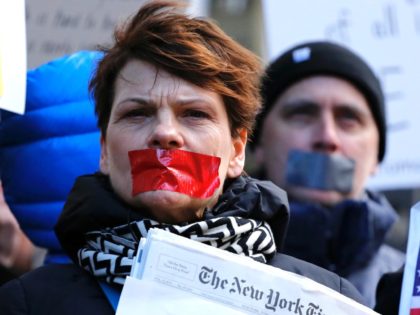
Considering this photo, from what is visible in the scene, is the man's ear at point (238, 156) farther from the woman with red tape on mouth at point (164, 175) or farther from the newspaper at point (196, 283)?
the newspaper at point (196, 283)

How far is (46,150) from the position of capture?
2.59 m

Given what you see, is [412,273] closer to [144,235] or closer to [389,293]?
[389,293]

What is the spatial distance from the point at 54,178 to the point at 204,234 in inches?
29.4

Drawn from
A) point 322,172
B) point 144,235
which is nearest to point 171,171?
point 144,235

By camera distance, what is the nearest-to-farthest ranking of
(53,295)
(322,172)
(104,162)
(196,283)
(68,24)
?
(196,283) < (53,295) < (104,162) < (322,172) < (68,24)

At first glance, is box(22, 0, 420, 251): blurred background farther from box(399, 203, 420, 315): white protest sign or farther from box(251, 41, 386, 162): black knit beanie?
box(399, 203, 420, 315): white protest sign

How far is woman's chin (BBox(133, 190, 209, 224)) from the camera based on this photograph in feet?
6.68

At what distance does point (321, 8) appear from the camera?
13.2ft

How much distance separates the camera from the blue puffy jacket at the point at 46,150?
2592mm

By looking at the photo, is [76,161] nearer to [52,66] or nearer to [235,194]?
[52,66]

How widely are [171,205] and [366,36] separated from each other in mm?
2252

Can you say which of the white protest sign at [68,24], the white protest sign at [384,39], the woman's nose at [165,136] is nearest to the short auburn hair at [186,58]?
the woman's nose at [165,136]

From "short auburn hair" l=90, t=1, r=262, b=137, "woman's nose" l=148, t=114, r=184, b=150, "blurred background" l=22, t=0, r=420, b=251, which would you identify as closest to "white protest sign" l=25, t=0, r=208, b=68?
"blurred background" l=22, t=0, r=420, b=251

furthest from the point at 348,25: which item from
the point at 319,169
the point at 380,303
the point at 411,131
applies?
the point at 380,303
